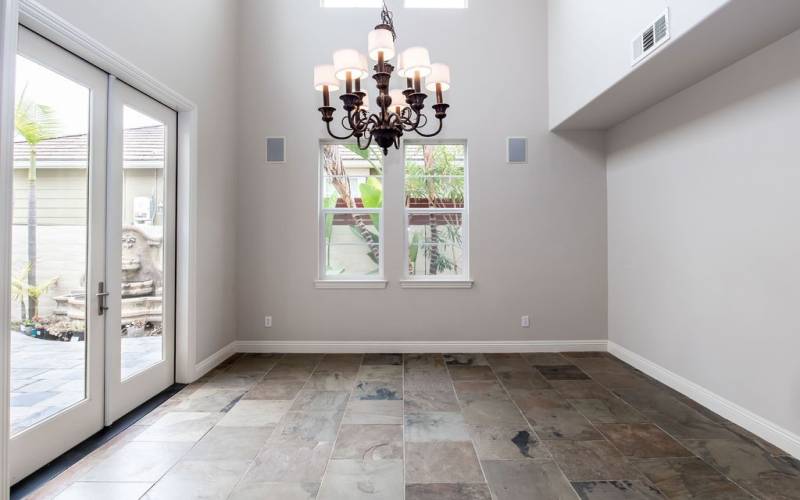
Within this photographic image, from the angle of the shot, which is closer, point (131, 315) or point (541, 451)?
point (541, 451)

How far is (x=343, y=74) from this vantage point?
241 cm

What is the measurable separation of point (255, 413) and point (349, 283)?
172 centimetres

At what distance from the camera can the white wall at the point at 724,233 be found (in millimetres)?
2285

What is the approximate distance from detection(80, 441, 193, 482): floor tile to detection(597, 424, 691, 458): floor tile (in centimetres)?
260

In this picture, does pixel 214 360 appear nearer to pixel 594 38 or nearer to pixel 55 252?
pixel 55 252

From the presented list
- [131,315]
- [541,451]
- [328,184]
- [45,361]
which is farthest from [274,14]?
[541,451]

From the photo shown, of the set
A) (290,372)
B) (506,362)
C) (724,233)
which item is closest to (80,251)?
(290,372)

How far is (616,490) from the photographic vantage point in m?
1.90

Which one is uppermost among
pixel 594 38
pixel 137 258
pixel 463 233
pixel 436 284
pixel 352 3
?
pixel 352 3

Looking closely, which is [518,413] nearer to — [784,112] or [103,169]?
[784,112]

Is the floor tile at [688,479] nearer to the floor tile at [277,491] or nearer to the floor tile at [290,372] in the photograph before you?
the floor tile at [277,491]

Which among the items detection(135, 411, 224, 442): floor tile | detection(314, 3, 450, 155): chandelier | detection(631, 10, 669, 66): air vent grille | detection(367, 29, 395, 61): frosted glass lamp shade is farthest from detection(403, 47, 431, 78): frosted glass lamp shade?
detection(135, 411, 224, 442): floor tile

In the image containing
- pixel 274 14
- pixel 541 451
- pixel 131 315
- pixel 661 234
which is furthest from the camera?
pixel 274 14

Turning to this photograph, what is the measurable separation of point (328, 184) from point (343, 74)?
1.95 metres
